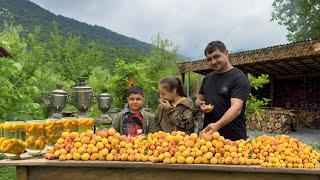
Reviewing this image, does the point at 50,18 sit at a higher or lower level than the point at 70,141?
higher

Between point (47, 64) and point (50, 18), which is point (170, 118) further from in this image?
point (50, 18)

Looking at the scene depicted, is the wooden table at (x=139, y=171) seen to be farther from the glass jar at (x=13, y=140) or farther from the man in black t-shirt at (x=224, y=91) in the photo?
the man in black t-shirt at (x=224, y=91)

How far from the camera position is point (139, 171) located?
2.98m

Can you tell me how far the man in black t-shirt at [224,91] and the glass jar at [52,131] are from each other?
1.12m

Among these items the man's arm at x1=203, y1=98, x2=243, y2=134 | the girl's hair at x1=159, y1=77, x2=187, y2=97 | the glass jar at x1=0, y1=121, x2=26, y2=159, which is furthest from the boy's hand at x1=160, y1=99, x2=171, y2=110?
the glass jar at x1=0, y1=121, x2=26, y2=159

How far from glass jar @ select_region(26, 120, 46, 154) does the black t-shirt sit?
150 centimetres

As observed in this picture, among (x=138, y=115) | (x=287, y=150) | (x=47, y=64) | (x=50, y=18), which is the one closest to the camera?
(x=287, y=150)

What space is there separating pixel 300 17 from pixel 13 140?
25.1 meters

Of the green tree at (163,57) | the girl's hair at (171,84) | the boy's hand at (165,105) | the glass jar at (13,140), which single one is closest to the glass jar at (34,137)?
the glass jar at (13,140)

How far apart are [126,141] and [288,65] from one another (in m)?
13.3

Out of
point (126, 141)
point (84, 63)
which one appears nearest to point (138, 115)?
point (126, 141)

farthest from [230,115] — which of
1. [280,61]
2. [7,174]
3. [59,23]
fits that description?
[59,23]

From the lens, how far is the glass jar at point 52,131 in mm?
3465

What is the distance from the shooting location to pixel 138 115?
428cm
